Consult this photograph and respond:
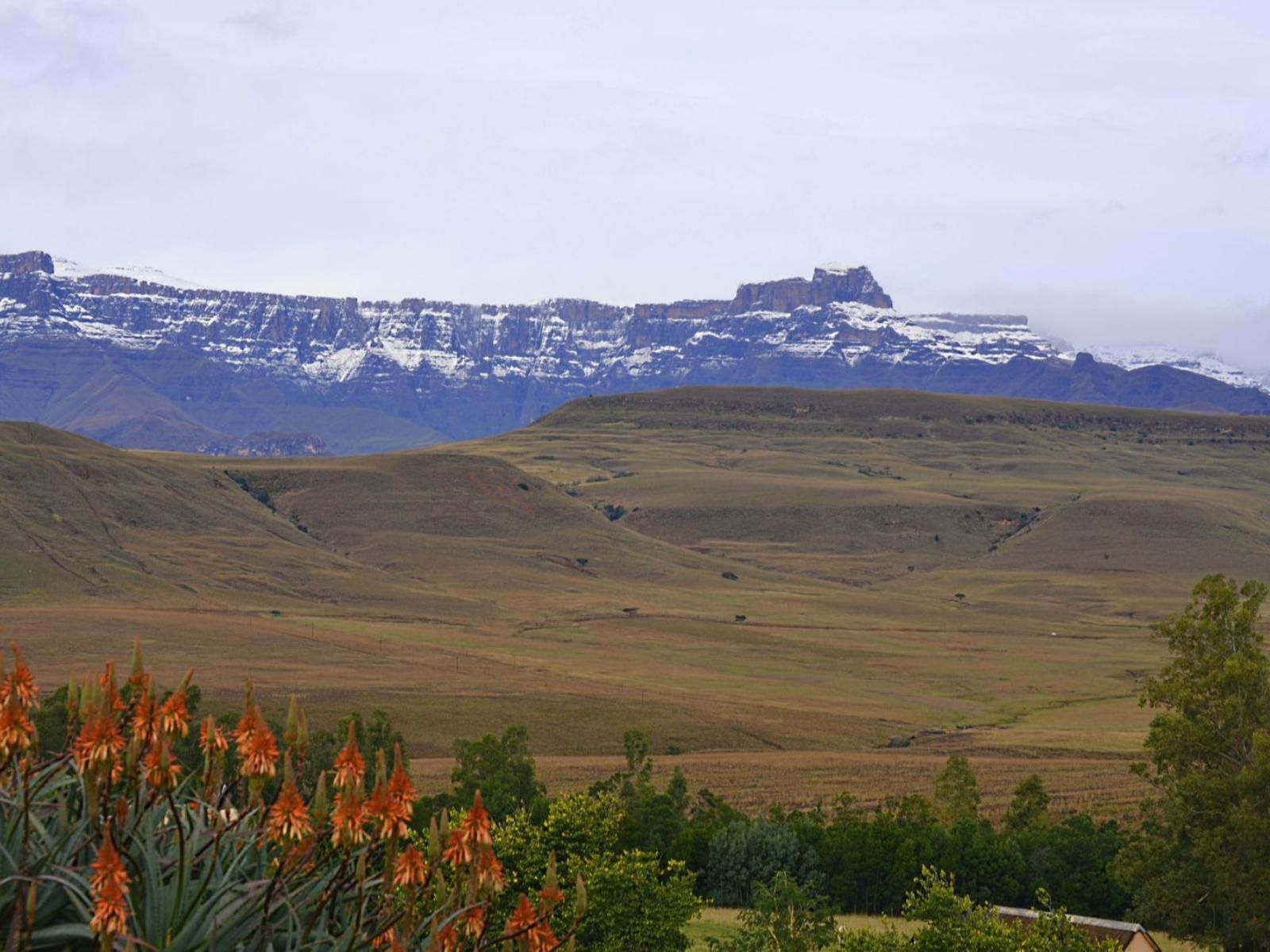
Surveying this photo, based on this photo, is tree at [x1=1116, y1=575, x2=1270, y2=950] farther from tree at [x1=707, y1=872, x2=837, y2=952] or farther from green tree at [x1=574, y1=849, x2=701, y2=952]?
green tree at [x1=574, y1=849, x2=701, y2=952]

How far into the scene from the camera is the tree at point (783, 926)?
2920 cm

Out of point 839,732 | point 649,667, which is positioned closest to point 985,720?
point 839,732

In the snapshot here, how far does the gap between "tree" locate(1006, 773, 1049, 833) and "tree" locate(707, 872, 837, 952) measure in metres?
25.9

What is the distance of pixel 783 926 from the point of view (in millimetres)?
30188

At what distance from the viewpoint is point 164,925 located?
871 cm

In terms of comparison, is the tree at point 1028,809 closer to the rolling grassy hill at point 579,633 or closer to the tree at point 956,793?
the tree at point 956,793

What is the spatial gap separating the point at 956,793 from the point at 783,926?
32673mm

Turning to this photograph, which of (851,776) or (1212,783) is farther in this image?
(851,776)

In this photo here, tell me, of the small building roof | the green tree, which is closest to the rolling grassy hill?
the small building roof

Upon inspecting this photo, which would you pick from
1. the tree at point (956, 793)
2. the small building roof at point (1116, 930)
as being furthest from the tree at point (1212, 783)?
the tree at point (956, 793)

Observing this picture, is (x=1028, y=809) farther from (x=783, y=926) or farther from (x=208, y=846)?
(x=208, y=846)

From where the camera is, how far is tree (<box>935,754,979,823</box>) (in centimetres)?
6022

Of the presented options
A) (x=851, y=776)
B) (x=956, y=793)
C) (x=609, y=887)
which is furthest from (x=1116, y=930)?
(x=851, y=776)

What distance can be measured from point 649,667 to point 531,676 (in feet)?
48.4
